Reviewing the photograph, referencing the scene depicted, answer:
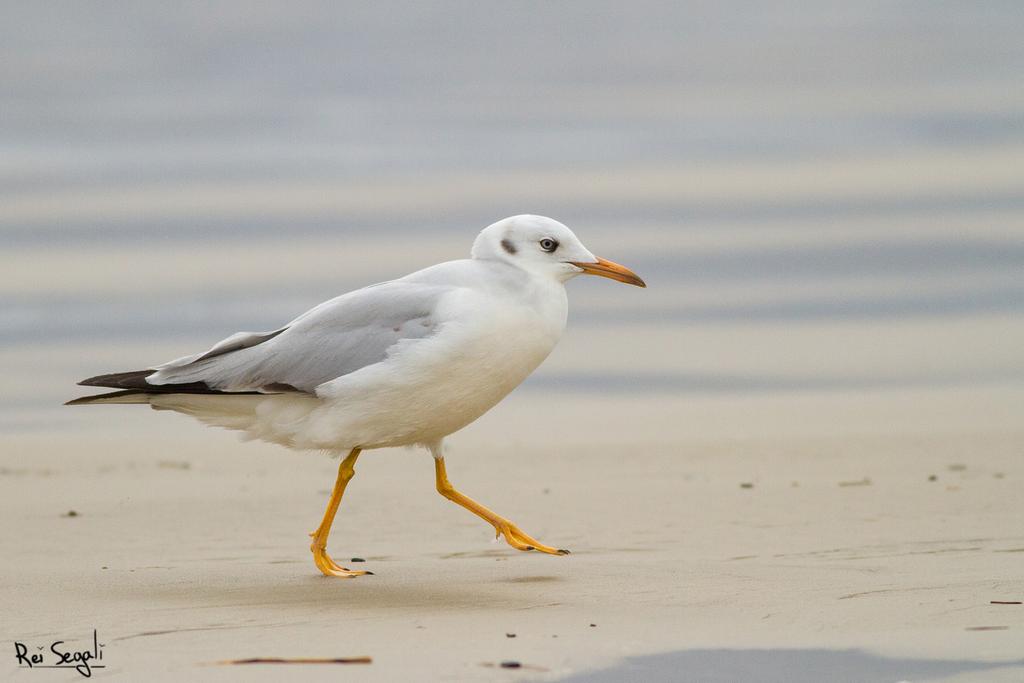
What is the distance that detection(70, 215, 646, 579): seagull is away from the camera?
6.02 m

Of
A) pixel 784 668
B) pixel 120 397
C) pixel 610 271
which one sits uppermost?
pixel 610 271

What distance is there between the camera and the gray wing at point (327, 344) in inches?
241

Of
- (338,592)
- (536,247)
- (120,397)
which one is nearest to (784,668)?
(338,592)

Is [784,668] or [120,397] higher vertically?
[120,397]

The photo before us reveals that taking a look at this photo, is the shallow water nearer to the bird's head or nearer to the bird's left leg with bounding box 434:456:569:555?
the bird's left leg with bounding box 434:456:569:555

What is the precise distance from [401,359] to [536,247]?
2.65ft

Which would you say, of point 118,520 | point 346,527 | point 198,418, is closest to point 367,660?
point 198,418
